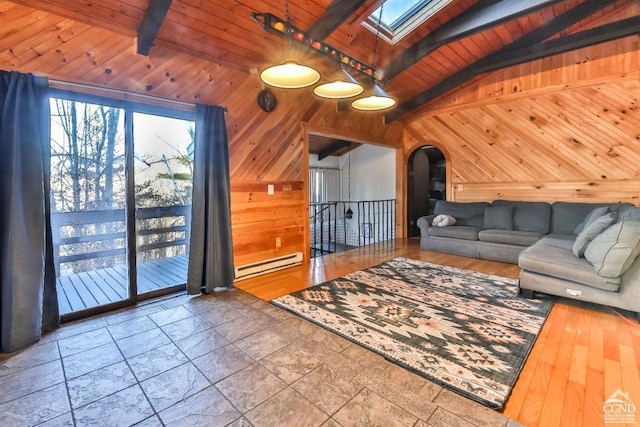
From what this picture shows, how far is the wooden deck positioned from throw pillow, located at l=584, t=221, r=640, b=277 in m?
4.13

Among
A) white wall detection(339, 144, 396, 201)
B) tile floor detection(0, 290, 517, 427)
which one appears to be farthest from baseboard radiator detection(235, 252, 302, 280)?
white wall detection(339, 144, 396, 201)

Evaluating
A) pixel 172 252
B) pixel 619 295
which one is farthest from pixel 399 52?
Result: pixel 172 252

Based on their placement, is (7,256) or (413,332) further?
(413,332)

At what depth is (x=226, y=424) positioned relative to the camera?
1.48 m

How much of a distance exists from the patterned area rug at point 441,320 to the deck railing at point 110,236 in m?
1.50

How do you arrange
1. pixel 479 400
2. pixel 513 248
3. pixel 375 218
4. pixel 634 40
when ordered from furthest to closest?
pixel 375 218 → pixel 513 248 → pixel 634 40 → pixel 479 400

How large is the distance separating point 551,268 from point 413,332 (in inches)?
63.8

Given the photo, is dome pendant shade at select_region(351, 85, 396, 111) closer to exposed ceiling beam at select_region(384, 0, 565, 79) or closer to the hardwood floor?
exposed ceiling beam at select_region(384, 0, 565, 79)

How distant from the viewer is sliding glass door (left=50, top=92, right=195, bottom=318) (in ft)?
8.86

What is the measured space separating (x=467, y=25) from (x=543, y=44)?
1.49 metres

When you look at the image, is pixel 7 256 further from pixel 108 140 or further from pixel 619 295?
pixel 619 295

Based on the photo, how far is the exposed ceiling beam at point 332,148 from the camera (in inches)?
304

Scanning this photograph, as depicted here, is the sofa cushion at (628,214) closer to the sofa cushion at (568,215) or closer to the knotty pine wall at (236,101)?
the sofa cushion at (568,215)

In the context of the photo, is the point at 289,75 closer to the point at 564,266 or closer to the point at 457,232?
the point at 564,266
